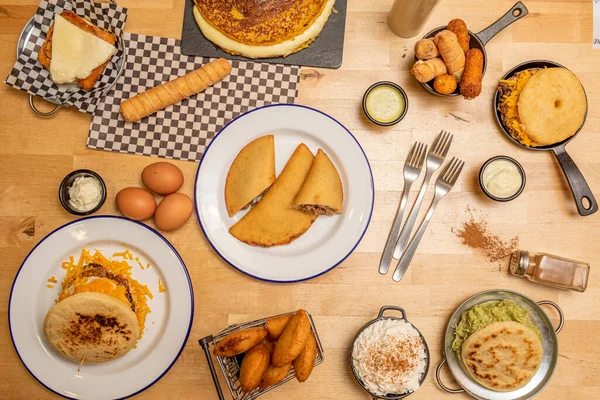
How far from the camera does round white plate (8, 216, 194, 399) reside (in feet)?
6.52

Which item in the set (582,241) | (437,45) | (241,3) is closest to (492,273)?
(582,241)

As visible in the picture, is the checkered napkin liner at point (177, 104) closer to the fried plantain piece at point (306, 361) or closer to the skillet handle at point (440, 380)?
the fried plantain piece at point (306, 361)

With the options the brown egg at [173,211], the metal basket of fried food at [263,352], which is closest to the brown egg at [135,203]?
the brown egg at [173,211]

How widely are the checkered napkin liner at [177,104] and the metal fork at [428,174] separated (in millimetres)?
651

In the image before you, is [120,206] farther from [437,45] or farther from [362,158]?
[437,45]

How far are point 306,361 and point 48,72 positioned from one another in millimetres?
1579

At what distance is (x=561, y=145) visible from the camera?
6.70ft

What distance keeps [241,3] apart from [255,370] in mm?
1496

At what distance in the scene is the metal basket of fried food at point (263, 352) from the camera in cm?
183

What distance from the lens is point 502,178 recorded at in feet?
6.64

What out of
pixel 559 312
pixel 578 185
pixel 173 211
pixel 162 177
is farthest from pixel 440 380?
pixel 162 177

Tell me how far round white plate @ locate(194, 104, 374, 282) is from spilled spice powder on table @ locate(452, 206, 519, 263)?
1.45 ft

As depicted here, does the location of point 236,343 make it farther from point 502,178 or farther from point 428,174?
point 502,178

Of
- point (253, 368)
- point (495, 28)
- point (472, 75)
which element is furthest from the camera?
point (495, 28)
